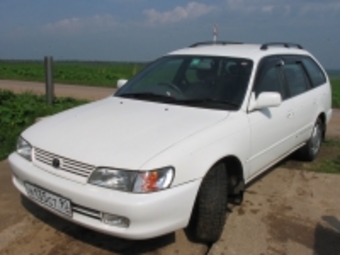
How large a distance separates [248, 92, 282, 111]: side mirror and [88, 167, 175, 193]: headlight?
1.30 meters

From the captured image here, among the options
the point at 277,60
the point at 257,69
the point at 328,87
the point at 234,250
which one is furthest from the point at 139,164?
the point at 328,87

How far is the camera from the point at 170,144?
266 cm

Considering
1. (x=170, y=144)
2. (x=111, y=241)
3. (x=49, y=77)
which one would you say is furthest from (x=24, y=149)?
(x=49, y=77)

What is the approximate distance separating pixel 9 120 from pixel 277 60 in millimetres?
4853

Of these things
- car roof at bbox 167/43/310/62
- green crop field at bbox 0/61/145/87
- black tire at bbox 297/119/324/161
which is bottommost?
green crop field at bbox 0/61/145/87

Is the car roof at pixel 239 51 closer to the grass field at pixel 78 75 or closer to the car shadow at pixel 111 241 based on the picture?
the car shadow at pixel 111 241

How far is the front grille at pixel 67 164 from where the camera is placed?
101 inches

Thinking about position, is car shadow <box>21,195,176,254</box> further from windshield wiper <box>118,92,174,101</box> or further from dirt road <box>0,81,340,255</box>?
windshield wiper <box>118,92,174,101</box>

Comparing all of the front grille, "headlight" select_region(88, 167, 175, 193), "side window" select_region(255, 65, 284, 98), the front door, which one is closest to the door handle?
the front door

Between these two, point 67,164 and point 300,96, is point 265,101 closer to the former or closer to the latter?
point 300,96

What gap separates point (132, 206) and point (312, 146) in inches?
141

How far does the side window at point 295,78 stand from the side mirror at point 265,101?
3.33 ft

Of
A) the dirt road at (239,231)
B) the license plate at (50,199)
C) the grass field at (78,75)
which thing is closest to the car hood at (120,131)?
the license plate at (50,199)

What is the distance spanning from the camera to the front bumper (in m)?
2.42
